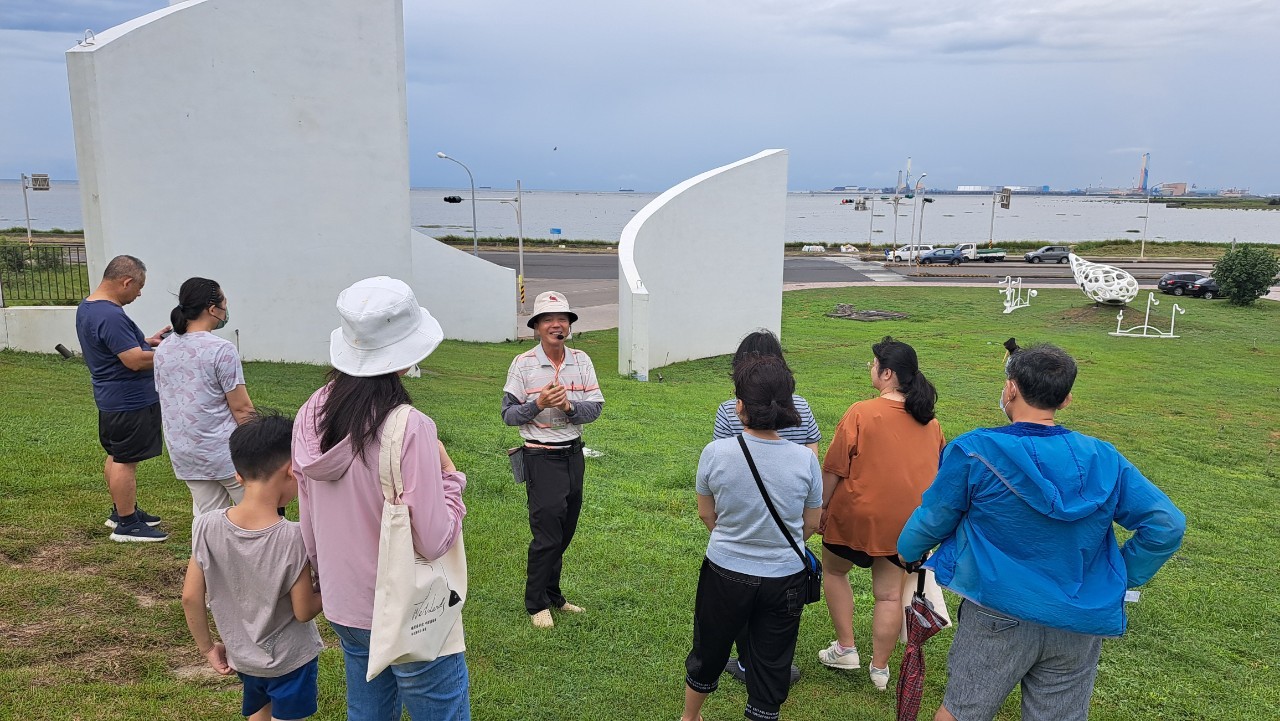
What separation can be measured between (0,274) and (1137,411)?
1571cm

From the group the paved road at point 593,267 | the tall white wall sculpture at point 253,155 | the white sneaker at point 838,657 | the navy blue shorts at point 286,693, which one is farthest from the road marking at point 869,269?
the navy blue shorts at point 286,693

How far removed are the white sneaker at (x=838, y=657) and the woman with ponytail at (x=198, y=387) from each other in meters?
3.00

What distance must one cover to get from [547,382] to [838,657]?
1.98 m

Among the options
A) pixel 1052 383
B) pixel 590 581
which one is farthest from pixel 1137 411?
pixel 1052 383

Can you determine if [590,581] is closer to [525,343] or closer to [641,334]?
[641,334]

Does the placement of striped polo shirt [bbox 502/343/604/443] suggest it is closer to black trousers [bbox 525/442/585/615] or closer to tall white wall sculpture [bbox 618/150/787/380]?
black trousers [bbox 525/442/585/615]

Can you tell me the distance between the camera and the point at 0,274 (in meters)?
11.0

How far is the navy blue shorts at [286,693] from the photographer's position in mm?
2697

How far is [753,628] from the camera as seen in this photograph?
3.10m

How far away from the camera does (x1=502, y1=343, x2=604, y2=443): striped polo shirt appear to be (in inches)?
166

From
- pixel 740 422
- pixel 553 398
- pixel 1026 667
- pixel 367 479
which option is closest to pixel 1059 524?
pixel 1026 667

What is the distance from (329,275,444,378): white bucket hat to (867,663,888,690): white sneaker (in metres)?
2.69

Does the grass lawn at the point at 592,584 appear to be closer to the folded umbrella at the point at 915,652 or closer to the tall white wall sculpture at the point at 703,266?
the folded umbrella at the point at 915,652

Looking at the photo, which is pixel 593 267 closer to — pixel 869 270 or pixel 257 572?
pixel 869 270
